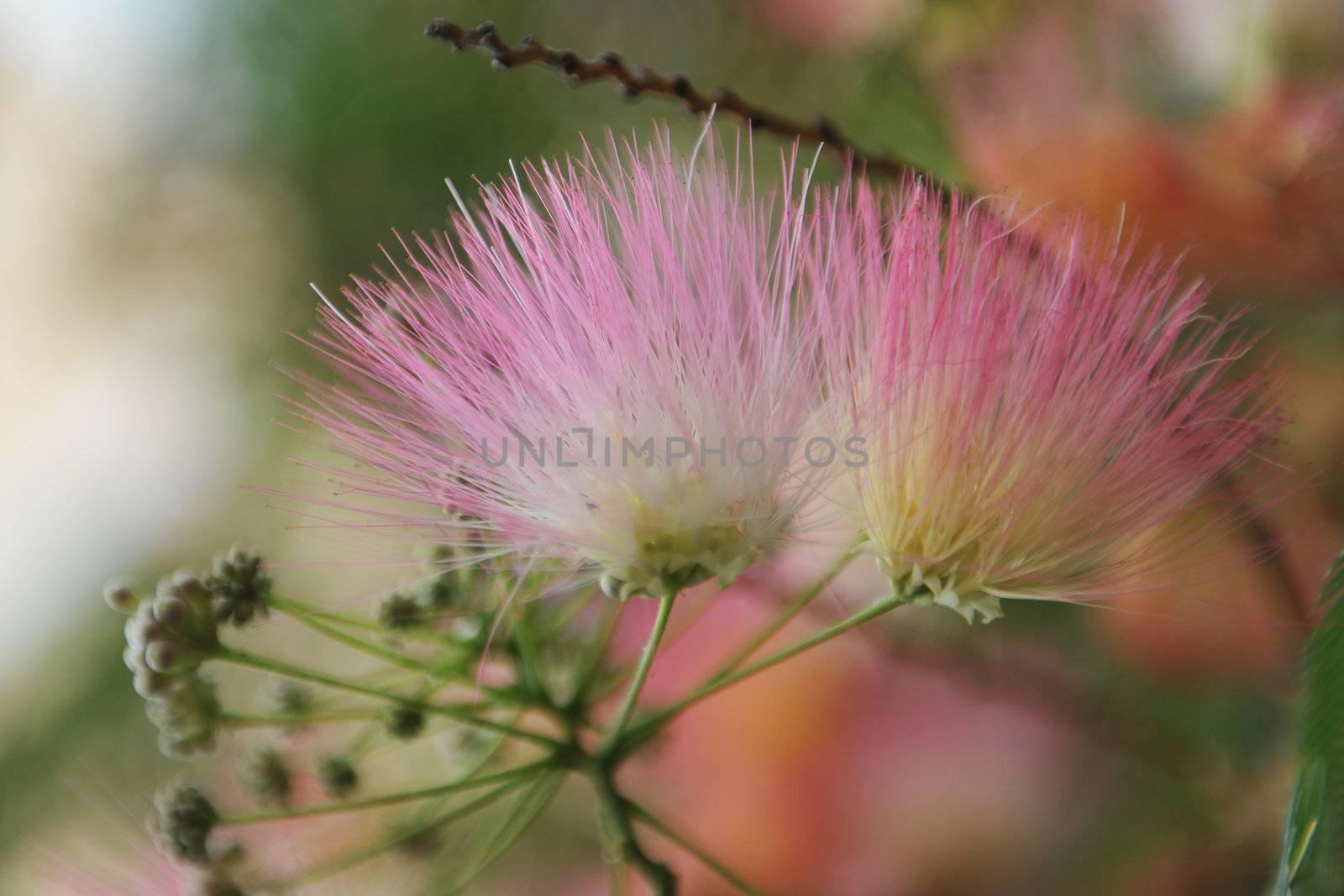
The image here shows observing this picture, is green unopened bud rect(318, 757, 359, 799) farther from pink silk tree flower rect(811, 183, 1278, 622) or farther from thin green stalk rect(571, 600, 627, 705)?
pink silk tree flower rect(811, 183, 1278, 622)

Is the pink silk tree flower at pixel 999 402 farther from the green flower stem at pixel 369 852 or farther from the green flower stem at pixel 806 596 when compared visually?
the green flower stem at pixel 369 852

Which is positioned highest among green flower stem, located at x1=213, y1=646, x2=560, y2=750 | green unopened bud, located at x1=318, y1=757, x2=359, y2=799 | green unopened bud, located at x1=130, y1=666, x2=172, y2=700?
green flower stem, located at x1=213, y1=646, x2=560, y2=750

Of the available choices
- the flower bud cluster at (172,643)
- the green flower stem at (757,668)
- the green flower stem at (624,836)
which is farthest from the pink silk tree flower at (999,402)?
the flower bud cluster at (172,643)

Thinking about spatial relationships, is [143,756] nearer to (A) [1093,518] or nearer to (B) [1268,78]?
(A) [1093,518]

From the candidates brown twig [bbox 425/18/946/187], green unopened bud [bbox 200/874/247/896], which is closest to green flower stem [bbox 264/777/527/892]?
green unopened bud [bbox 200/874/247/896]

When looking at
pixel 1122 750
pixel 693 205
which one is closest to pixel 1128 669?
pixel 1122 750

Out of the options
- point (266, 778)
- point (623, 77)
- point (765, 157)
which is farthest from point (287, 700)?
point (765, 157)

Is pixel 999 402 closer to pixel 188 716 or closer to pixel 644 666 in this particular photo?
pixel 644 666
